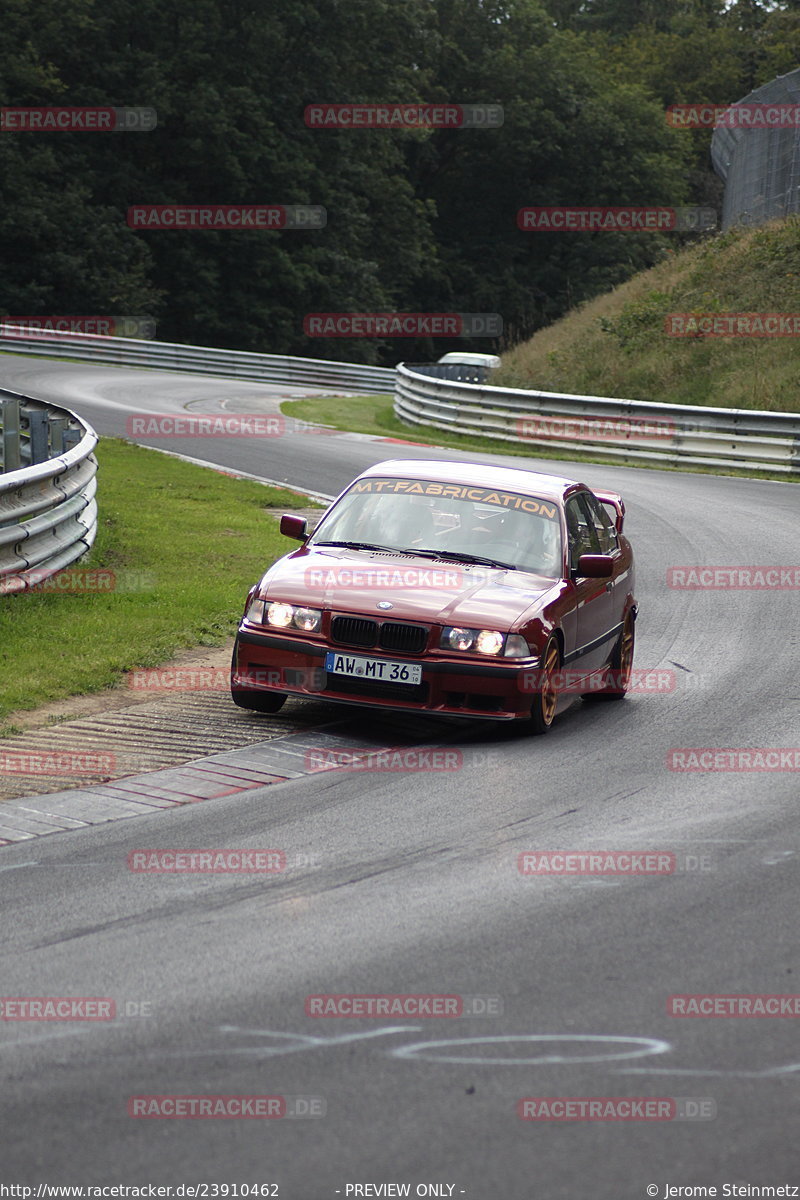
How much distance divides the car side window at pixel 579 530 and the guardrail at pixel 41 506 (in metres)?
4.26

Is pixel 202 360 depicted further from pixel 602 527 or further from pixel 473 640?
pixel 473 640

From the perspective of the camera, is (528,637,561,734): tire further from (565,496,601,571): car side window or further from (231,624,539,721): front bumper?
(565,496,601,571): car side window

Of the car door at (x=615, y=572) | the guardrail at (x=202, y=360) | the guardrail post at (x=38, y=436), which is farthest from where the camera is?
the guardrail at (x=202, y=360)

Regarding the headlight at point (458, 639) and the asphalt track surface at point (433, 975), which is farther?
the headlight at point (458, 639)

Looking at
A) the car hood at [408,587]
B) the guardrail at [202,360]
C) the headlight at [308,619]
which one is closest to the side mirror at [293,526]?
the car hood at [408,587]

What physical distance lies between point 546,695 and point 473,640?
0.66 m

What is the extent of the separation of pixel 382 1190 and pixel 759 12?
10059 centimetres

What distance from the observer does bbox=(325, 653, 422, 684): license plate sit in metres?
8.58

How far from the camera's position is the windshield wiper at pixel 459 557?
9445 mm

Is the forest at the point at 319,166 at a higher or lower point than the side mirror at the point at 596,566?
higher

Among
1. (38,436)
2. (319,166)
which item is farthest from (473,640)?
(319,166)

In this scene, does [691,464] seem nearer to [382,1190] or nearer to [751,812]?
[751,812]

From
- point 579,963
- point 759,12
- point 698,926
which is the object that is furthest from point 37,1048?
point 759,12

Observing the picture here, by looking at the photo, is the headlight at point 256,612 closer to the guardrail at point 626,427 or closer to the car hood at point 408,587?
the car hood at point 408,587
